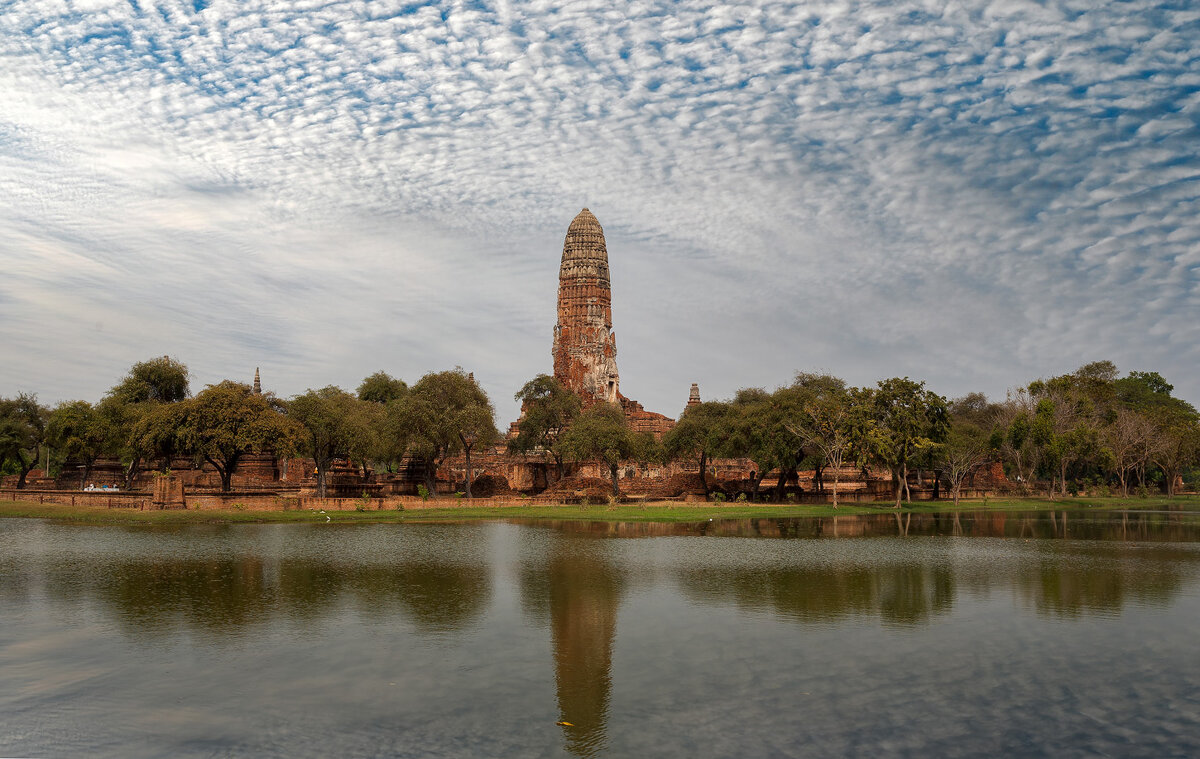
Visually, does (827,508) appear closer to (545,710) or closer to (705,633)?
(705,633)

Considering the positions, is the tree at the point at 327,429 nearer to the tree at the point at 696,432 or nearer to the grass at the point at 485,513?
the grass at the point at 485,513

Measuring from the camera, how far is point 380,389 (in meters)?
77.6

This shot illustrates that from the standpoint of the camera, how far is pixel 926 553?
85.4 feet

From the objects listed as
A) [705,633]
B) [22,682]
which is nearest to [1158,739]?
[705,633]

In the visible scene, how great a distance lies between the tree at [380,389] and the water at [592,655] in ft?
177

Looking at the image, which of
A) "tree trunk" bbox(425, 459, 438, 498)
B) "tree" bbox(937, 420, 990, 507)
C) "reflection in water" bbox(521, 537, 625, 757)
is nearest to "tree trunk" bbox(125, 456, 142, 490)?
"tree trunk" bbox(425, 459, 438, 498)

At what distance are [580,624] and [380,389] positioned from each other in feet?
215

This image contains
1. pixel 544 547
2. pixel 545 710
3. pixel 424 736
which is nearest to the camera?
pixel 424 736

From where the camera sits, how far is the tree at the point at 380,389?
254 ft

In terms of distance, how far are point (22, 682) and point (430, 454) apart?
139 ft

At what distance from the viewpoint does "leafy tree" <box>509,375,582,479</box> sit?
224 feet

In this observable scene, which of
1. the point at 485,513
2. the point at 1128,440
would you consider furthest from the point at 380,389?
the point at 1128,440

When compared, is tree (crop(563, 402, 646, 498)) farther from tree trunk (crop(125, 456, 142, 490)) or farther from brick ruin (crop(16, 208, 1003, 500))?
tree trunk (crop(125, 456, 142, 490))

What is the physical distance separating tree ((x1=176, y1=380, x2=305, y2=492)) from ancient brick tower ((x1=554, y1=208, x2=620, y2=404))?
164 ft
